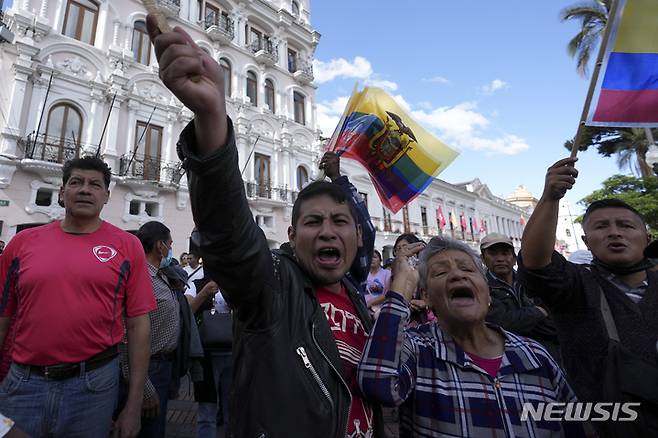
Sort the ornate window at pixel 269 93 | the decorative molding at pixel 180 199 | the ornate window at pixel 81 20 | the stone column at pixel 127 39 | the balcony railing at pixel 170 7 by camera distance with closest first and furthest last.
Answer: the ornate window at pixel 81 20 < the stone column at pixel 127 39 < the decorative molding at pixel 180 199 < the balcony railing at pixel 170 7 < the ornate window at pixel 269 93

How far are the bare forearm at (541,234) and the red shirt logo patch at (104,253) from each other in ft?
7.42

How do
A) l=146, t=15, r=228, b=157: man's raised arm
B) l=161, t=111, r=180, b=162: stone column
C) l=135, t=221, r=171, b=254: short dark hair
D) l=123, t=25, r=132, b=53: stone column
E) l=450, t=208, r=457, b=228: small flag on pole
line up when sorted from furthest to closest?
l=450, t=208, r=457, b=228: small flag on pole, l=161, t=111, r=180, b=162: stone column, l=123, t=25, r=132, b=53: stone column, l=135, t=221, r=171, b=254: short dark hair, l=146, t=15, r=228, b=157: man's raised arm

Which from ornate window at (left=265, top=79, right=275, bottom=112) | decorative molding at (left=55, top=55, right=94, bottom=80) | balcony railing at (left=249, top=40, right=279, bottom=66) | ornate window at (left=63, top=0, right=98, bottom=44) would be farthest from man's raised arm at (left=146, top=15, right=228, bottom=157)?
balcony railing at (left=249, top=40, right=279, bottom=66)

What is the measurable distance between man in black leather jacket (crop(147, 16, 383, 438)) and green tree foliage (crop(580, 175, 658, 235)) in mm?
14830

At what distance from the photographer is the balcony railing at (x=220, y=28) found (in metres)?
15.7

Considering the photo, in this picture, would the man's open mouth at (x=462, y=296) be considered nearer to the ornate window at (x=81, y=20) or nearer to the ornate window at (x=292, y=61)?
the ornate window at (x=81, y=20)

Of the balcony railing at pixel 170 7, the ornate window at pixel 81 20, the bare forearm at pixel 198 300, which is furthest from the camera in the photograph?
the balcony railing at pixel 170 7

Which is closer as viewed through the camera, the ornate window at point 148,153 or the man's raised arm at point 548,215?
the man's raised arm at point 548,215

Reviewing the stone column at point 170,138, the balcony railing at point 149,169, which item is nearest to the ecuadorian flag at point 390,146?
the balcony railing at point 149,169

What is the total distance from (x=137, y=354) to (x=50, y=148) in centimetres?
1233

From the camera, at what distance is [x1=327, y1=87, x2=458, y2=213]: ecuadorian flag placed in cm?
340

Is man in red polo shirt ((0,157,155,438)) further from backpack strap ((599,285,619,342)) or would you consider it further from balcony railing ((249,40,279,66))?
balcony railing ((249,40,279,66))

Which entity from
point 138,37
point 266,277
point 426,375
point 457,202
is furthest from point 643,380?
point 457,202

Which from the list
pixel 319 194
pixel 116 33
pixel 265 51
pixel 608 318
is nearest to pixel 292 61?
pixel 265 51
